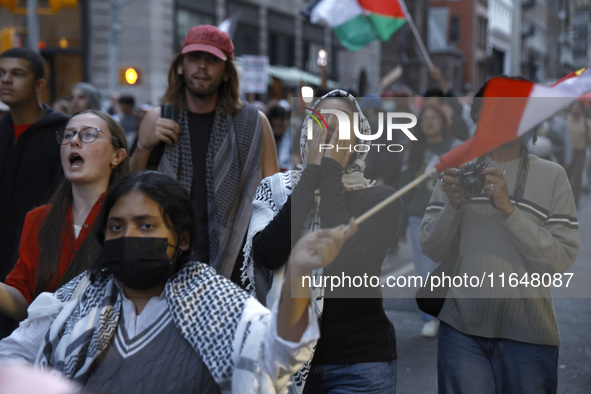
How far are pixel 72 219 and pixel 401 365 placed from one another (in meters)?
2.86

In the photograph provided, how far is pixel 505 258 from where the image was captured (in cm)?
288

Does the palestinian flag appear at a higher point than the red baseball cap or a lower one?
higher

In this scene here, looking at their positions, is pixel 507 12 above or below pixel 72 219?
above

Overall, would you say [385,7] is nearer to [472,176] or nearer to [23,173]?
[23,173]

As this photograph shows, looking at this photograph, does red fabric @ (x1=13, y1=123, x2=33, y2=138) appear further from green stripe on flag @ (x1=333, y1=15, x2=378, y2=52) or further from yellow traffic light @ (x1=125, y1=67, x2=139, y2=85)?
yellow traffic light @ (x1=125, y1=67, x2=139, y2=85)

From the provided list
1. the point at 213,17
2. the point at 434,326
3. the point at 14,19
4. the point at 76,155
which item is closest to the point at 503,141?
the point at 76,155

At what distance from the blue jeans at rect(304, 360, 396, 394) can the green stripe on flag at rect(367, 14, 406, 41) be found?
9.02m

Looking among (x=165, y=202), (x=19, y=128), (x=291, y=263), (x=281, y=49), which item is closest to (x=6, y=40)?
(x=19, y=128)

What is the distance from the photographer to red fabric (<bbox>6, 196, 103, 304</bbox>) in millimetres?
3010

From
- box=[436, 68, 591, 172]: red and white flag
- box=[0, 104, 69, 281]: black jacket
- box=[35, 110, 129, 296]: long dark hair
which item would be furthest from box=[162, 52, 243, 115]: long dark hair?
box=[436, 68, 591, 172]: red and white flag

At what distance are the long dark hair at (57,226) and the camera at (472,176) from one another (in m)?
1.29

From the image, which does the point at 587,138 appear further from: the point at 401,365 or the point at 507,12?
the point at 507,12

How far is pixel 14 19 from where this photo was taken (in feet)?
71.8

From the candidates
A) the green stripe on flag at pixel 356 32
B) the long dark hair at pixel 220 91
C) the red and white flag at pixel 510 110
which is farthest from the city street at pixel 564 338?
the green stripe on flag at pixel 356 32
